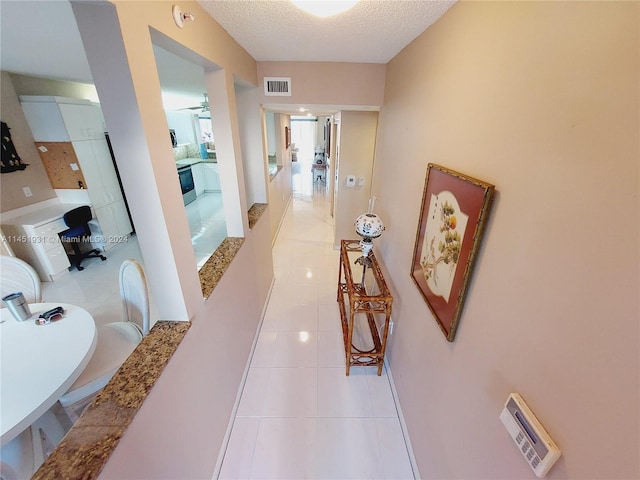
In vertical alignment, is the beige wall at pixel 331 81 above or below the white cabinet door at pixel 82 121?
above

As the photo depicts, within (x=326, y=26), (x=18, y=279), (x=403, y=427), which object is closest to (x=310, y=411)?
(x=403, y=427)

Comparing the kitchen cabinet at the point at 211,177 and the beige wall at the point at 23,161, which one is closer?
the beige wall at the point at 23,161

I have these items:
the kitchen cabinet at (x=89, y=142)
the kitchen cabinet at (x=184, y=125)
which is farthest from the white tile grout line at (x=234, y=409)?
the kitchen cabinet at (x=184, y=125)

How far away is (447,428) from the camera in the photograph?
117cm

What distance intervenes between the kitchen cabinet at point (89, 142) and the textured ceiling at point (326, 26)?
3.20m

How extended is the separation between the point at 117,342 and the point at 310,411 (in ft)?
4.82

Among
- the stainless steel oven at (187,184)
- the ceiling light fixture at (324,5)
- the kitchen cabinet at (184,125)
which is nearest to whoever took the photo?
the ceiling light fixture at (324,5)

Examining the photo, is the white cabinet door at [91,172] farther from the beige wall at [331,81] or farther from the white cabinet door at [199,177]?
the beige wall at [331,81]

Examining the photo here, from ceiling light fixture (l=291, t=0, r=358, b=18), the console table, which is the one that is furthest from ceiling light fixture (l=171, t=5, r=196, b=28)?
the console table

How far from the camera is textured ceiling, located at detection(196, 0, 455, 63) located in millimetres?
1226

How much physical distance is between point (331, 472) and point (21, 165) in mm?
4843

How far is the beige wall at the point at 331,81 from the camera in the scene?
2.28 meters

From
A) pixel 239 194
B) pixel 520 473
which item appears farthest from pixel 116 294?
→ pixel 520 473

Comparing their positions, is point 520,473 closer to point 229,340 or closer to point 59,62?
point 229,340
